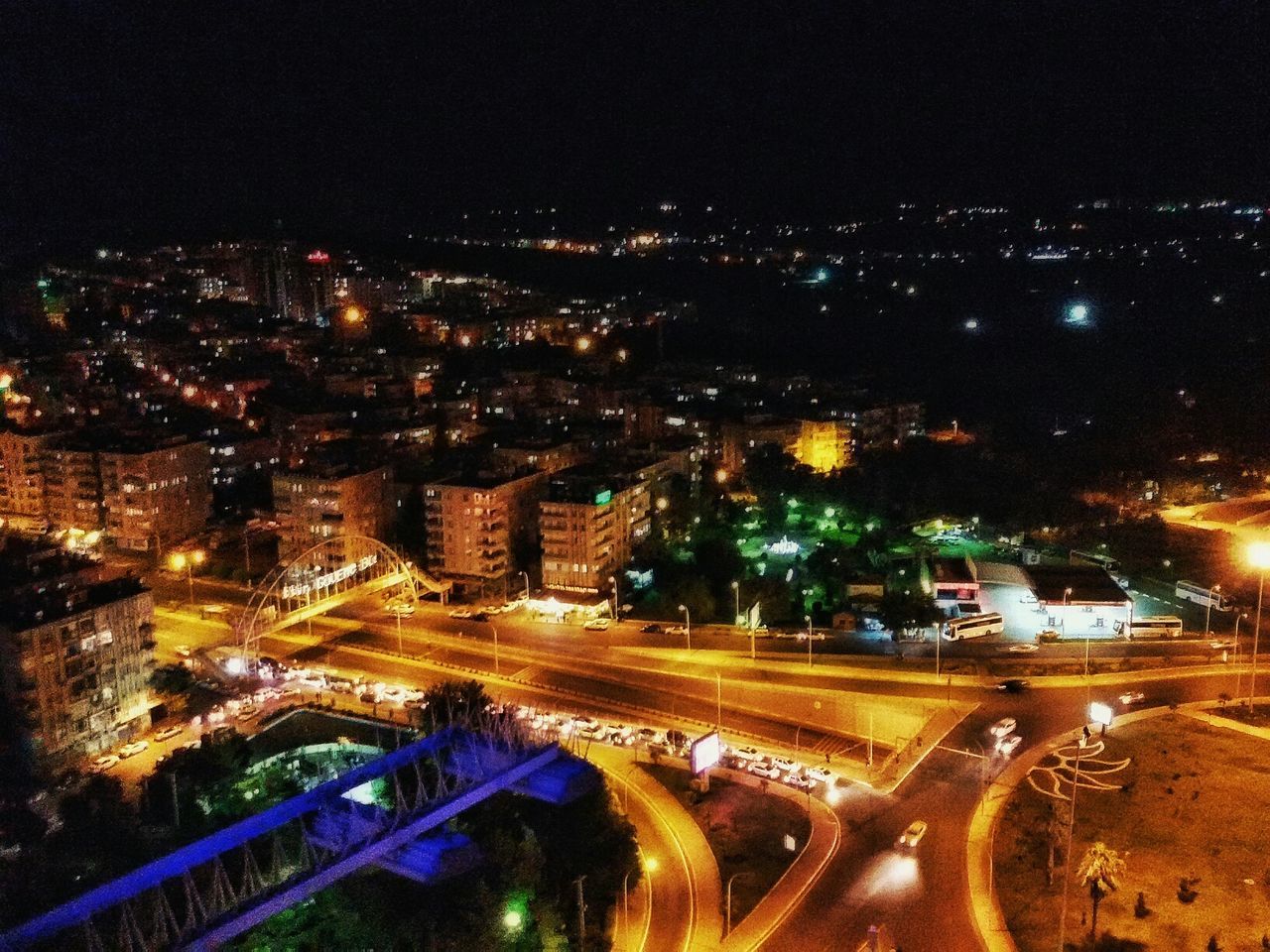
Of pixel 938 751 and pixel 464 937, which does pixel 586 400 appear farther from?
pixel 464 937

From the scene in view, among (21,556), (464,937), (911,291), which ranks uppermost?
(911,291)

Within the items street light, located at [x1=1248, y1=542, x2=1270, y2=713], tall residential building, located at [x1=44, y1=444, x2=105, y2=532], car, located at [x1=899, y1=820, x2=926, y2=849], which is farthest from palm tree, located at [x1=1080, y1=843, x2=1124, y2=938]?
tall residential building, located at [x1=44, y1=444, x2=105, y2=532]

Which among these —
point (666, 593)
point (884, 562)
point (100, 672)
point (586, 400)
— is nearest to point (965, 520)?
point (884, 562)

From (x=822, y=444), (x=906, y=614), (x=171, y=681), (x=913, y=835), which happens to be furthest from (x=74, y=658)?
(x=822, y=444)

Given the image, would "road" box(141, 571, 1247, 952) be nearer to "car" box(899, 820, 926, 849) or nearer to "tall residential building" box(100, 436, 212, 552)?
"car" box(899, 820, 926, 849)

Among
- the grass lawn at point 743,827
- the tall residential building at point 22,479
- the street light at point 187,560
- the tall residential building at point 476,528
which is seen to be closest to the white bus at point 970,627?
the grass lawn at point 743,827

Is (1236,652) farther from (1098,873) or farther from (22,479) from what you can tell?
(22,479)
